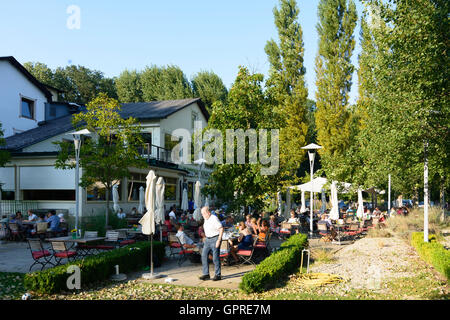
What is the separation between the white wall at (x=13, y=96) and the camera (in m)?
A: 27.3

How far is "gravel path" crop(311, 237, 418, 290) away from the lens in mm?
8805

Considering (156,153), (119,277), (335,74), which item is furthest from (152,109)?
(119,277)

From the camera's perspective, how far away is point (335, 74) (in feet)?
105

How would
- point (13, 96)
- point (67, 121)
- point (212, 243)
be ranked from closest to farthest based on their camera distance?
point (212, 243), point (13, 96), point (67, 121)

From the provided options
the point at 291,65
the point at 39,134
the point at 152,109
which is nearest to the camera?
the point at 39,134

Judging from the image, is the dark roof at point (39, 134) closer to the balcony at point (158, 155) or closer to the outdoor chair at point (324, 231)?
the balcony at point (158, 155)

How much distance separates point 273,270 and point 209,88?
37.1m

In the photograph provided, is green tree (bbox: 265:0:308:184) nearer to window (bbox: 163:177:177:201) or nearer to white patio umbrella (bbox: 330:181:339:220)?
window (bbox: 163:177:177:201)

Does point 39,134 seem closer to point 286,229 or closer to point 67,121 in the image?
point 67,121

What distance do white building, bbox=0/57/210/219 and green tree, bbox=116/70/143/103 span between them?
1655 centimetres

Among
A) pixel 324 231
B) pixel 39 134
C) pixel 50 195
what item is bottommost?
pixel 324 231

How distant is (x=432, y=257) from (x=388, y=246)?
13.1ft

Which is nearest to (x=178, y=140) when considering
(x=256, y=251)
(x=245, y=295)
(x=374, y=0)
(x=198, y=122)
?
(x=198, y=122)

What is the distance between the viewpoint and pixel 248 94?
47.2ft
